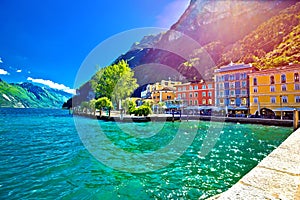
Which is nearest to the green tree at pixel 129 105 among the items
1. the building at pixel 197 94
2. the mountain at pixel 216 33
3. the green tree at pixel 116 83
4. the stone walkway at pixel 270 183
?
the green tree at pixel 116 83

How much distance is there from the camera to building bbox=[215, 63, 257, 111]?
145 ft

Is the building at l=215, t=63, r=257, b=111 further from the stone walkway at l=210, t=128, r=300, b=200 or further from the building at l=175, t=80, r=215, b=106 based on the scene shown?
the stone walkway at l=210, t=128, r=300, b=200

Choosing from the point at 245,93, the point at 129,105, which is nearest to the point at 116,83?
the point at 129,105

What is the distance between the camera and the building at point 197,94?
5220 cm

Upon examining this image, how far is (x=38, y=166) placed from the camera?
819cm

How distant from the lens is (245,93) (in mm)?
44312

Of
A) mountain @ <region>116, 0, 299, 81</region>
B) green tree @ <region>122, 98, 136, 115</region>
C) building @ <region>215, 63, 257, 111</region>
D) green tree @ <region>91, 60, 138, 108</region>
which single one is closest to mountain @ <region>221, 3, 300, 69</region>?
mountain @ <region>116, 0, 299, 81</region>

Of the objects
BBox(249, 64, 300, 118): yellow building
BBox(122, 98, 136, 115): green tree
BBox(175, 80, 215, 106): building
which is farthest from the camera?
BBox(175, 80, 215, 106): building

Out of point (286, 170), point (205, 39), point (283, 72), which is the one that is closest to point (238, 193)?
point (286, 170)

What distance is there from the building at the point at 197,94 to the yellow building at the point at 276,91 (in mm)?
12210

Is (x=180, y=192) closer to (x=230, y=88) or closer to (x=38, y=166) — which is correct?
(x=38, y=166)

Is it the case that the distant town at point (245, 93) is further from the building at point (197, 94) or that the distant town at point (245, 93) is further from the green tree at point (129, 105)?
the green tree at point (129, 105)

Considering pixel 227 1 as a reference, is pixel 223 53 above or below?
below

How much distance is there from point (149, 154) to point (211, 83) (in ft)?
147
